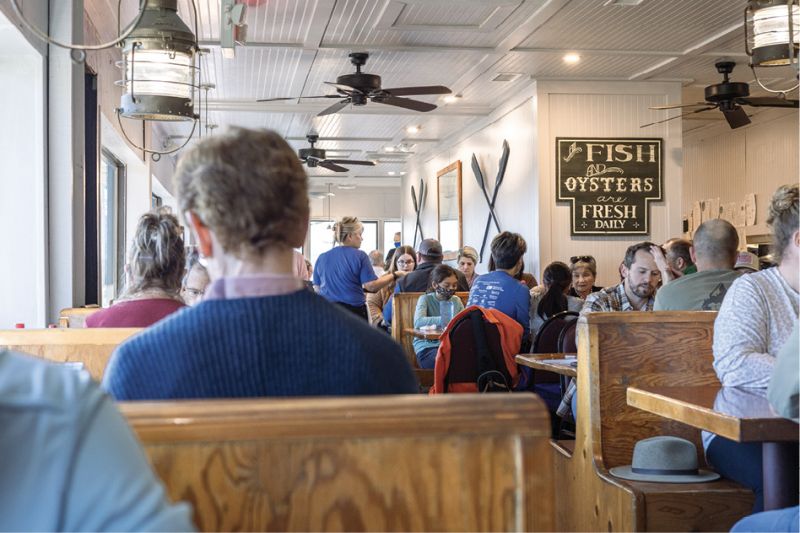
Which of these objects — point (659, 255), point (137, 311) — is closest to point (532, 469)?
point (137, 311)

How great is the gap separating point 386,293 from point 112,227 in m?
2.88

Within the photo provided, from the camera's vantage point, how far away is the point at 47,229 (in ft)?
16.2

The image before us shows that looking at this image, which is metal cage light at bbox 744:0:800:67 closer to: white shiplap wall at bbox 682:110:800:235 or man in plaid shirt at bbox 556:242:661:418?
man in plaid shirt at bbox 556:242:661:418

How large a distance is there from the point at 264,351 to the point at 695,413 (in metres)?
1.24

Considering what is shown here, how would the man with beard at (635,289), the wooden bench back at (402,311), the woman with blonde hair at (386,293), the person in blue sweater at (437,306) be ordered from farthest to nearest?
1. the woman with blonde hair at (386,293)
2. the wooden bench back at (402,311)
3. the person in blue sweater at (437,306)
4. the man with beard at (635,289)

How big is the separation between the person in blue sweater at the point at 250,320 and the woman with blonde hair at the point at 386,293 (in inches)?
295

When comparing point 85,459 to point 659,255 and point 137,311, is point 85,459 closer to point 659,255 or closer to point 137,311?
point 137,311

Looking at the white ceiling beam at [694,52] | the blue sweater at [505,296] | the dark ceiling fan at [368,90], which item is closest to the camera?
the blue sweater at [505,296]

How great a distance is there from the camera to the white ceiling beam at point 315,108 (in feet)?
35.4

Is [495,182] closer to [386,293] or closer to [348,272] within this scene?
[386,293]

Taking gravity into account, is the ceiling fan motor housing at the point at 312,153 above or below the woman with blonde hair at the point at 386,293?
above

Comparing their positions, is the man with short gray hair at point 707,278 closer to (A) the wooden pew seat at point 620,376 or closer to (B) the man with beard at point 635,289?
(B) the man with beard at point 635,289

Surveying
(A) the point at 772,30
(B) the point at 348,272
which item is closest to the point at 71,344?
(A) the point at 772,30

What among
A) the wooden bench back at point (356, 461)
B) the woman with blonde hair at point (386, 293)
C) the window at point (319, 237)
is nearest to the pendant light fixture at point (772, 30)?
the wooden bench back at point (356, 461)
